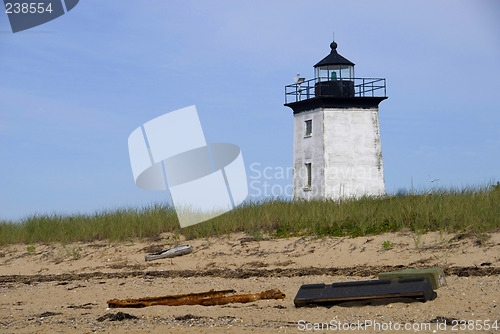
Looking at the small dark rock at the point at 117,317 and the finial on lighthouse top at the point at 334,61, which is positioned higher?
the finial on lighthouse top at the point at 334,61

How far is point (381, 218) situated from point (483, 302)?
5950mm

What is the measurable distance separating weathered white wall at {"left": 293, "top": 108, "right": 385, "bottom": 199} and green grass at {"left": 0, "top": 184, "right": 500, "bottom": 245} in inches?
266

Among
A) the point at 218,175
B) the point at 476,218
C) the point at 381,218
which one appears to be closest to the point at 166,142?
the point at 218,175

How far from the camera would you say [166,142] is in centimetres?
1638

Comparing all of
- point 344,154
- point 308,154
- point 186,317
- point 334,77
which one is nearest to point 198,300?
point 186,317

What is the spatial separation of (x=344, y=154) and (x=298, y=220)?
33.0 feet

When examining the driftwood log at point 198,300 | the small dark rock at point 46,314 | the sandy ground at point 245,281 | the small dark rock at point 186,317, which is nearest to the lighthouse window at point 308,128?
the sandy ground at point 245,281

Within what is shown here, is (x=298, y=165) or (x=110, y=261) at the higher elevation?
(x=298, y=165)

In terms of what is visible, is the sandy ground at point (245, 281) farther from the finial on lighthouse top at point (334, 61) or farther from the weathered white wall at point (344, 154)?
the finial on lighthouse top at point (334, 61)

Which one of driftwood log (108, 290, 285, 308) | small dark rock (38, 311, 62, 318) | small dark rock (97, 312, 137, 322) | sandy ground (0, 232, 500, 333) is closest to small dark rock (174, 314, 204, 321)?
sandy ground (0, 232, 500, 333)

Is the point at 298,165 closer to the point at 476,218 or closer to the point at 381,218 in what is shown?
the point at 381,218

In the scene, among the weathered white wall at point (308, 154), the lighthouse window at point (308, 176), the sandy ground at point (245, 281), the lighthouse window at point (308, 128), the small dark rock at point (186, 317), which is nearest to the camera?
the sandy ground at point (245, 281)

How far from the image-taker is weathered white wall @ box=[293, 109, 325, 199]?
2453 cm

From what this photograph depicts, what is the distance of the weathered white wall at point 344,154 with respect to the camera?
2438 centimetres
